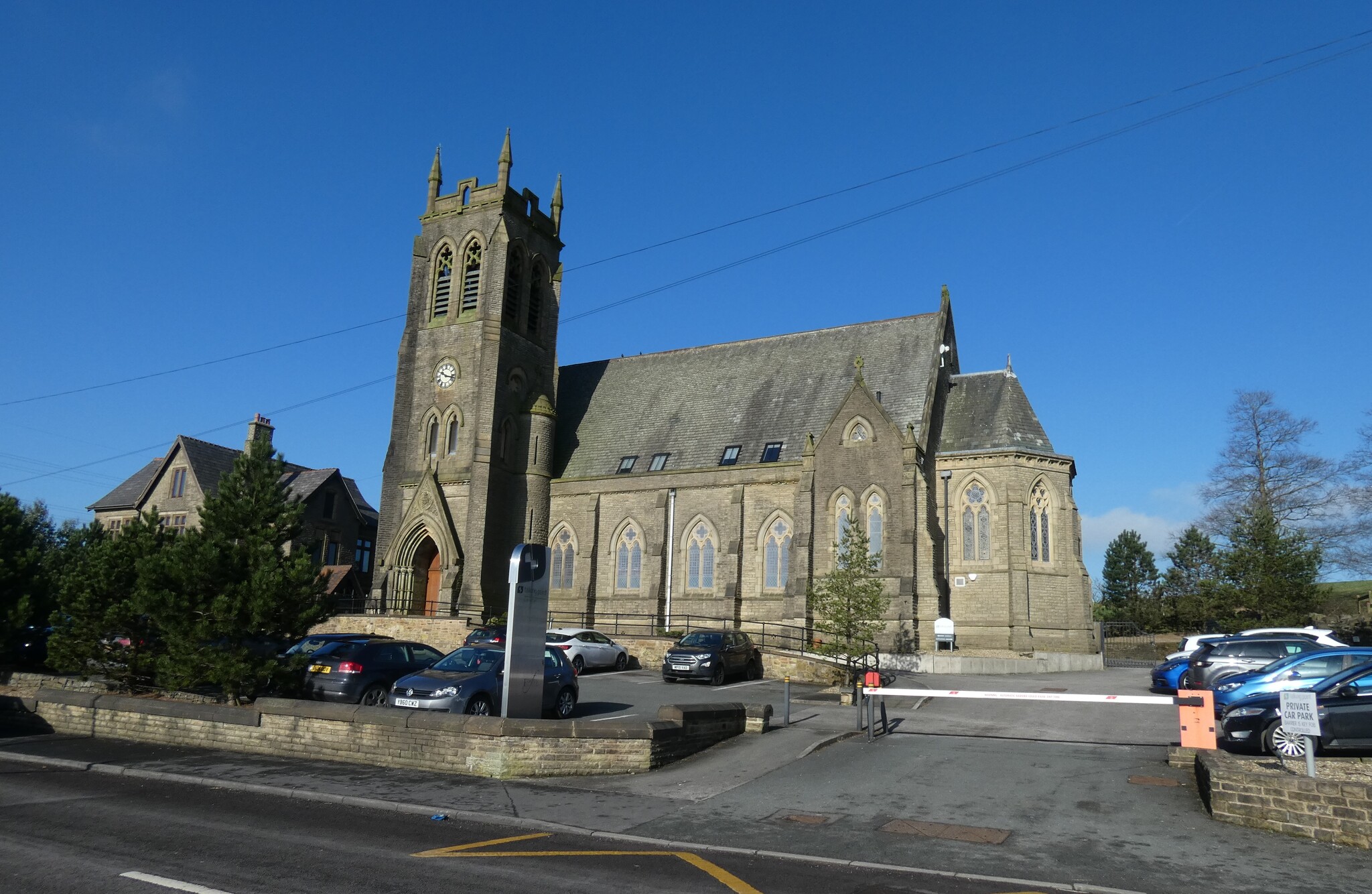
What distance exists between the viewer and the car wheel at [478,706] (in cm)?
1527

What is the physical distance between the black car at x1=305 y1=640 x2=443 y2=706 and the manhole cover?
9.90 meters

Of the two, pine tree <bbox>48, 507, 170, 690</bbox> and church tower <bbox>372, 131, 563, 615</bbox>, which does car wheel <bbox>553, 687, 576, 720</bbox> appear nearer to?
pine tree <bbox>48, 507, 170, 690</bbox>

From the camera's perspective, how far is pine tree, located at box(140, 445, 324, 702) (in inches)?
648

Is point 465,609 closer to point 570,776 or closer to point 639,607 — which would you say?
point 639,607

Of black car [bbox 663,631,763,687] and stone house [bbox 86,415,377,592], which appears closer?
black car [bbox 663,631,763,687]

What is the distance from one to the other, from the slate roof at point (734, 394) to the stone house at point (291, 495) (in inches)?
593

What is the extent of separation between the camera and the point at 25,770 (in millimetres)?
12961

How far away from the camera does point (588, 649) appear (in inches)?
1088

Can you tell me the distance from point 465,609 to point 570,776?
23.5m

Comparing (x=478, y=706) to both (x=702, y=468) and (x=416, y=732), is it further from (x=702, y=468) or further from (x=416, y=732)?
(x=702, y=468)

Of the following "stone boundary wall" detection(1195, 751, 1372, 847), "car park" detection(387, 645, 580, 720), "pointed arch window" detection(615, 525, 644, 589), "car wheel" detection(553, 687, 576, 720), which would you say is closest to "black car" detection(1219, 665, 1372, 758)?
"stone boundary wall" detection(1195, 751, 1372, 847)

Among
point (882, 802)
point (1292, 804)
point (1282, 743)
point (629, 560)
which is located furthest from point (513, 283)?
point (1292, 804)

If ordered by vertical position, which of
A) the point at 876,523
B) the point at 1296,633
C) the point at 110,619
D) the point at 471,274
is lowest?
the point at 110,619

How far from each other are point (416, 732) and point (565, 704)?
13.4ft
